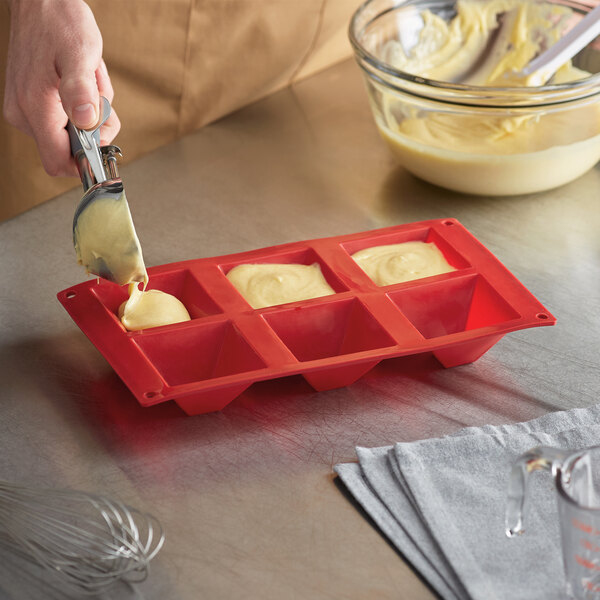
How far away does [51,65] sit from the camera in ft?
3.28

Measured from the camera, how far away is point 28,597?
0.68m

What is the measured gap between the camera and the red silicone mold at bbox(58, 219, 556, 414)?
84cm

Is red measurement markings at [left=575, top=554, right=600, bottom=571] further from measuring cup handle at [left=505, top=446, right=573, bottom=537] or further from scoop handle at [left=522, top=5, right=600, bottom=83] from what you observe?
scoop handle at [left=522, top=5, right=600, bottom=83]

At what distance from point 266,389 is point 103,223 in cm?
23

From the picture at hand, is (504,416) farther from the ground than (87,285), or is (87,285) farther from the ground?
(87,285)

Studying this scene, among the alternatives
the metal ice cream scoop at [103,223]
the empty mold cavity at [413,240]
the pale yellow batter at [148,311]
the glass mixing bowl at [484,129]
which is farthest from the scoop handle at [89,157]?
the glass mixing bowl at [484,129]

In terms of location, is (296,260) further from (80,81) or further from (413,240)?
(80,81)

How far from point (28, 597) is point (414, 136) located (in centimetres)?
78

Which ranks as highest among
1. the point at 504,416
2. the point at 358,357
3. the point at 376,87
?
the point at 376,87

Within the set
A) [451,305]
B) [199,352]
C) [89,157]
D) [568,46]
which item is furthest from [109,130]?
[568,46]

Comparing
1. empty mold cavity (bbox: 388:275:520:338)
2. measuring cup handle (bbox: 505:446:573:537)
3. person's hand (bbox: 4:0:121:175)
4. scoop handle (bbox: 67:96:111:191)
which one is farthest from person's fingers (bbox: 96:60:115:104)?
measuring cup handle (bbox: 505:446:573:537)

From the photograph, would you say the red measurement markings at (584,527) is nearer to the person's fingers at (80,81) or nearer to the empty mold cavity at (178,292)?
the empty mold cavity at (178,292)

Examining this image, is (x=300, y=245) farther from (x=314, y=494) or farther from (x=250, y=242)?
(x=314, y=494)

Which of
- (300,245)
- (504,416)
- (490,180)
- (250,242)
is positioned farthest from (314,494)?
(490,180)
